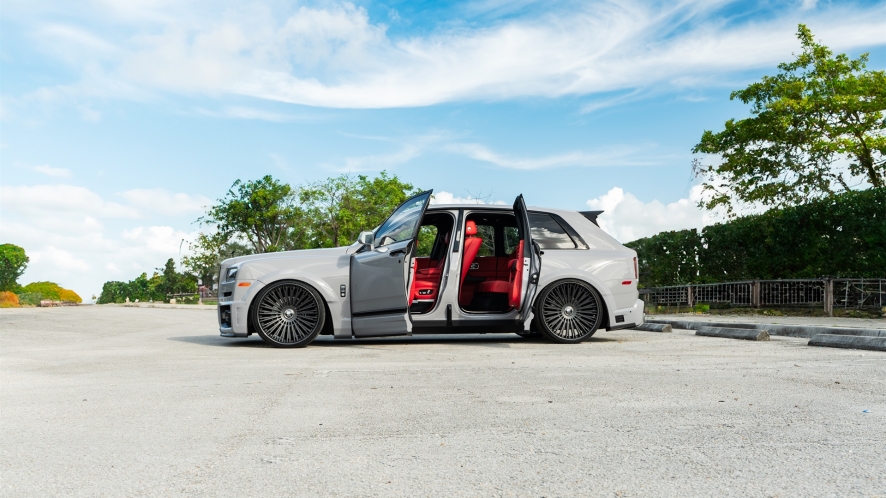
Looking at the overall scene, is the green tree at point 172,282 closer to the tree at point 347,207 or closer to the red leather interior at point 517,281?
the tree at point 347,207

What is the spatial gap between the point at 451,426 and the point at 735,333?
699 cm

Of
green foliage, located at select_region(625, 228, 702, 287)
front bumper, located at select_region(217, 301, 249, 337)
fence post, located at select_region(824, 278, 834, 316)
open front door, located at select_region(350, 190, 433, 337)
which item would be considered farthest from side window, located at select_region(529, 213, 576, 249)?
green foliage, located at select_region(625, 228, 702, 287)

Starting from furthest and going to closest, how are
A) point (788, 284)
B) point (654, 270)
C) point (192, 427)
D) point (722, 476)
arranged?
point (654, 270)
point (788, 284)
point (192, 427)
point (722, 476)

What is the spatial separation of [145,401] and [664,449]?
340cm

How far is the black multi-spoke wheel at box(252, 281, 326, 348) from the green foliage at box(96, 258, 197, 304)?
7572 cm

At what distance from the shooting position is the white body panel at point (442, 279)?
8984mm

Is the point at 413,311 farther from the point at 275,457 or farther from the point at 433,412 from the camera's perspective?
the point at 275,457

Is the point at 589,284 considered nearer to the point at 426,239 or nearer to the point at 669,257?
the point at 426,239

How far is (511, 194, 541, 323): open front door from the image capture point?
8930mm

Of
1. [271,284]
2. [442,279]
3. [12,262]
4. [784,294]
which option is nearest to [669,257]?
[784,294]

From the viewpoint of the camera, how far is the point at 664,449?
3.50 metres

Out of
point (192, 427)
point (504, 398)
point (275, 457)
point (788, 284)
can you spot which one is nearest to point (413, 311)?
point (504, 398)

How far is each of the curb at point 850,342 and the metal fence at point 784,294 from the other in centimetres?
869

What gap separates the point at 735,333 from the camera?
9938 mm
